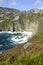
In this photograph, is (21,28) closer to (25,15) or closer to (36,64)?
(25,15)

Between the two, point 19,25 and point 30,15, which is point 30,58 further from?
point 30,15

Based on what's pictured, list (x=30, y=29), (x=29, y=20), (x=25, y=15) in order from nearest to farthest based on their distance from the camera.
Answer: (x=30, y=29), (x=29, y=20), (x=25, y=15)

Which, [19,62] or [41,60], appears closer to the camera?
[41,60]

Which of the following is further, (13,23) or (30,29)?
(13,23)

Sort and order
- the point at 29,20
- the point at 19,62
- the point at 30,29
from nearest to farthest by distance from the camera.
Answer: the point at 19,62
the point at 30,29
the point at 29,20

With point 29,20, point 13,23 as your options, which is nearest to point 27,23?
point 29,20

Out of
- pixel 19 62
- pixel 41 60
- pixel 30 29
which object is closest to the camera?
pixel 41 60

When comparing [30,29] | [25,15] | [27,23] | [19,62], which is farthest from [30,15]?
[19,62]

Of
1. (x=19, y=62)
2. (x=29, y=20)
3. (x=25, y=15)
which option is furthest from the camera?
(x=25, y=15)

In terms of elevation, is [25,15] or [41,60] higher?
[41,60]
